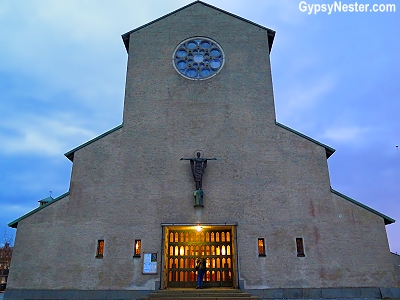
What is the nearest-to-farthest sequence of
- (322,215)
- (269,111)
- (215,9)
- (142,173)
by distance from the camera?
(322,215)
(142,173)
(269,111)
(215,9)

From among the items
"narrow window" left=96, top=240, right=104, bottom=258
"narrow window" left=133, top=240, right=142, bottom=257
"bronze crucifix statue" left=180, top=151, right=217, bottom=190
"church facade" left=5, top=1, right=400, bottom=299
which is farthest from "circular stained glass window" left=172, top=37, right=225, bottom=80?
"narrow window" left=96, top=240, right=104, bottom=258

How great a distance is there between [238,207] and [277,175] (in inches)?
99.2

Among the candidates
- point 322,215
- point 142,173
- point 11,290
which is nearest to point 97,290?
point 11,290

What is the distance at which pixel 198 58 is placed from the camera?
18.9 meters

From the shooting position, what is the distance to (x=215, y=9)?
19938mm

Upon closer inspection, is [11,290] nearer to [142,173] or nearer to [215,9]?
[142,173]

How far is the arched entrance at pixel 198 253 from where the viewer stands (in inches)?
587

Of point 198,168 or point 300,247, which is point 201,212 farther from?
point 300,247

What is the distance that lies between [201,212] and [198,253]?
2.09 m

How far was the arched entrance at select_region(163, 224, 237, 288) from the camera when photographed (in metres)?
14.9

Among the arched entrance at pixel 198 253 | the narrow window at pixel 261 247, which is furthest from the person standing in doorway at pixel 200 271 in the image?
the narrow window at pixel 261 247

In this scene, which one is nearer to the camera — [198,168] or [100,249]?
[100,249]

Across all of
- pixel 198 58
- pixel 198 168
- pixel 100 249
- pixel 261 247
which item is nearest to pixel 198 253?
pixel 261 247

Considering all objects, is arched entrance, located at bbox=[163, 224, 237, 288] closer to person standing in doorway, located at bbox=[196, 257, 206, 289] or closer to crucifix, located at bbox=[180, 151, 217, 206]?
person standing in doorway, located at bbox=[196, 257, 206, 289]
